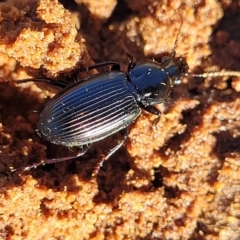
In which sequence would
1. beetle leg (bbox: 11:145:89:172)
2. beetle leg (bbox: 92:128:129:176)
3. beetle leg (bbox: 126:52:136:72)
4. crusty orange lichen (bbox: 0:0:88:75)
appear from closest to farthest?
crusty orange lichen (bbox: 0:0:88:75)
beetle leg (bbox: 11:145:89:172)
beetle leg (bbox: 92:128:129:176)
beetle leg (bbox: 126:52:136:72)

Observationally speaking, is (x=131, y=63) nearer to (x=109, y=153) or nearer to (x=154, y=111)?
(x=154, y=111)

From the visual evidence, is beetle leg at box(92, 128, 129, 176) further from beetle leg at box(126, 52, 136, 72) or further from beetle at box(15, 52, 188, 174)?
beetle leg at box(126, 52, 136, 72)

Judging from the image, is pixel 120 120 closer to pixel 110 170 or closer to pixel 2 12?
pixel 110 170

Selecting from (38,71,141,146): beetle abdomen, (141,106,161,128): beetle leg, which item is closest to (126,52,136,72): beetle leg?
(38,71,141,146): beetle abdomen

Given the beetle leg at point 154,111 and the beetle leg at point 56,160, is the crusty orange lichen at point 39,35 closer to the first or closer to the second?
the beetle leg at point 56,160

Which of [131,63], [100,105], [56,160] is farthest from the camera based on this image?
[131,63]

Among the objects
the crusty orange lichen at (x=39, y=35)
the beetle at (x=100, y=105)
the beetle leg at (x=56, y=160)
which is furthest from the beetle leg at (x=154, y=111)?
the crusty orange lichen at (x=39, y=35)

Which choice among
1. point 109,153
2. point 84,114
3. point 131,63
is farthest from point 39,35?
point 109,153
